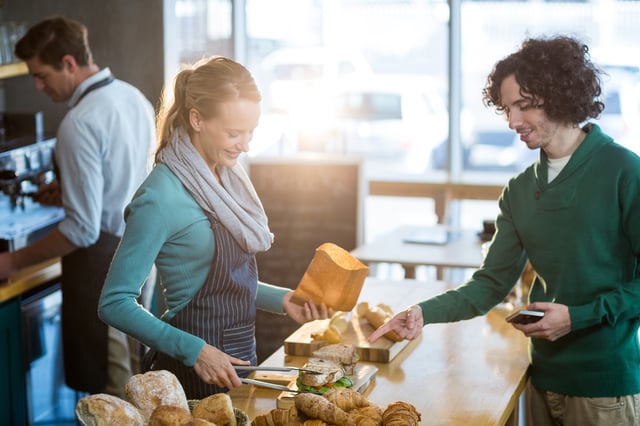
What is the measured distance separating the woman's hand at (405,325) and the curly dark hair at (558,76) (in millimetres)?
592

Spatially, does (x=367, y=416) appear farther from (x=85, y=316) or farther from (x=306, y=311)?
(x=85, y=316)

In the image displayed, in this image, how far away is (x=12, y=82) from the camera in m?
4.88

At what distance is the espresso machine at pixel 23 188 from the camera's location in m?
3.65

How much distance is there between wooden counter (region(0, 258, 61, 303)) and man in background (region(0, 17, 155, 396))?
57 mm

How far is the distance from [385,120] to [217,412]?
151 inches

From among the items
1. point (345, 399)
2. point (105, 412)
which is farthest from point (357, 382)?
point (105, 412)

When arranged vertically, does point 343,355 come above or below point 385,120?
below

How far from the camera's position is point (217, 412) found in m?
1.61

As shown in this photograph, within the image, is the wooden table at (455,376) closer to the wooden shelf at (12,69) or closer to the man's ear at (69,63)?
the man's ear at (69,63)

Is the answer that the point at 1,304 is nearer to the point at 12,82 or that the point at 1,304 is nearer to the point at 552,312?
the point at 12,82

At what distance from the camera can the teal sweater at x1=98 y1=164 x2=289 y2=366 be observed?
198 cm

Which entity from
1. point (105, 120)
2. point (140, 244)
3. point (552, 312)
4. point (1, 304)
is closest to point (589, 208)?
point (552, 312)

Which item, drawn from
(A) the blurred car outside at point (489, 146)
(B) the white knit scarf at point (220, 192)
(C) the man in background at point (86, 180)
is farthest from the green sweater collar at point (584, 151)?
(A) the blurred car outside at point (489, 146)

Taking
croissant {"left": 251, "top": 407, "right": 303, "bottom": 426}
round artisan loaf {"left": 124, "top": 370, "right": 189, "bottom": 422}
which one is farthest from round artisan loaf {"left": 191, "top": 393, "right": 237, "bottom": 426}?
croissant {"left": 251, "top": 407, "right": 303, "bottom": 426}
